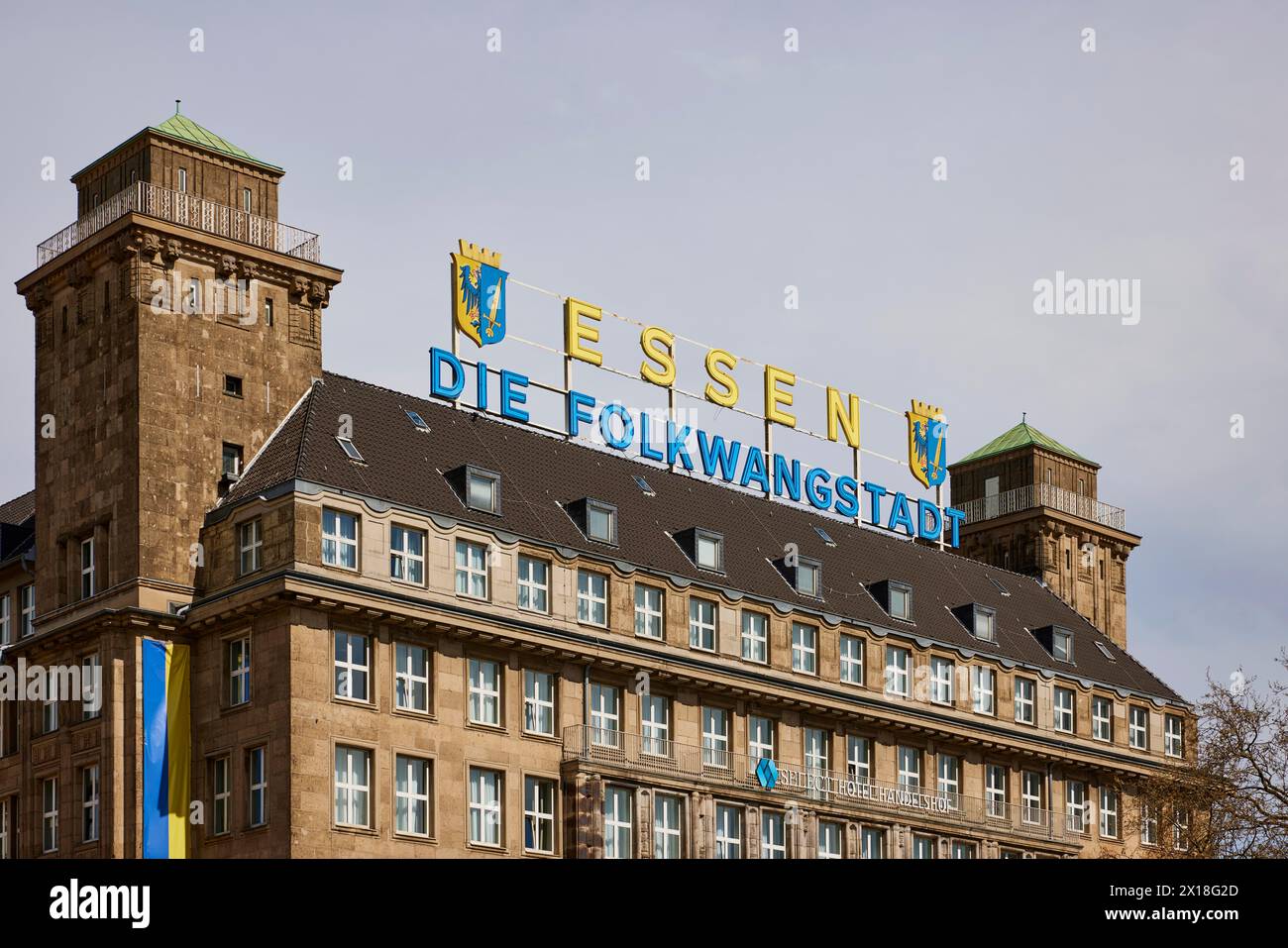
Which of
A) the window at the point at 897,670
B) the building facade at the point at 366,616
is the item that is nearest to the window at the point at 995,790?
the building facade at the point at 366,616

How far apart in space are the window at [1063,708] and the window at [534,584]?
25834mm

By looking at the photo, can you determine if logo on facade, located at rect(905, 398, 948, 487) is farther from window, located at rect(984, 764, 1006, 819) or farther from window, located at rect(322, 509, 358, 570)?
window, located at rect(322, 509, 358, 570)

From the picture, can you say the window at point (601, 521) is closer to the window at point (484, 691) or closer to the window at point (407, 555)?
the window at point (484, 691)

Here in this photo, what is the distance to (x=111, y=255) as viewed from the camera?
234 ft

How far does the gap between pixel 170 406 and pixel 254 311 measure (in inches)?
185

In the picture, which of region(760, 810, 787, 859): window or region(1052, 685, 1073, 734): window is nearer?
region(760, 810, 787, 859): window

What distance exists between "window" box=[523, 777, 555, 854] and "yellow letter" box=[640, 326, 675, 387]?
18572 millimetres

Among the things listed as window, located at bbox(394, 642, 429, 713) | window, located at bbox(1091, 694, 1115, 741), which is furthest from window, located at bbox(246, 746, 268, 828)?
window, located at bbox(1091, 694, 1115, 741)

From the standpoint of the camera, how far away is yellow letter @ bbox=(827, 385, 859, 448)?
295 ft

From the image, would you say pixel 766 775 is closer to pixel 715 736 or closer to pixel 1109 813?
pixel 715 736

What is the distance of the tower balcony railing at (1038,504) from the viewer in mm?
101500

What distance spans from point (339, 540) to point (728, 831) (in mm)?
17065
